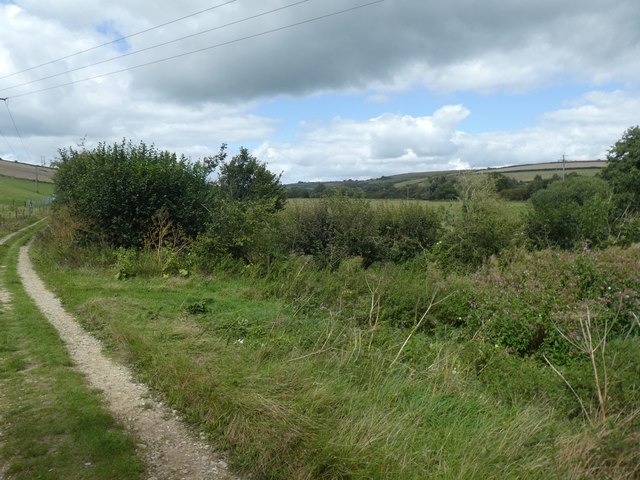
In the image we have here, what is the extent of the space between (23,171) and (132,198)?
97.3 m

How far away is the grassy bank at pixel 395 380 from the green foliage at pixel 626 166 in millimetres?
37105

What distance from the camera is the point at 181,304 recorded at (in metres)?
11.0

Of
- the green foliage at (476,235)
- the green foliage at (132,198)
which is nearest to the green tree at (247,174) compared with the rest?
the green foliage at (132,198)

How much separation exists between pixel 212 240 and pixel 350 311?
9.54m

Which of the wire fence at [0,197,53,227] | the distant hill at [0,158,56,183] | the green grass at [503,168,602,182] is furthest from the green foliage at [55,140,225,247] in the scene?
the distant hill at [0,158,56,183]

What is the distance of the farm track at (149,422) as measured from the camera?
4348 millimetres

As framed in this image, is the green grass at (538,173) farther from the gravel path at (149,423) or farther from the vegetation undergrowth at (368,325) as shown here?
the gravel path at (149,423)

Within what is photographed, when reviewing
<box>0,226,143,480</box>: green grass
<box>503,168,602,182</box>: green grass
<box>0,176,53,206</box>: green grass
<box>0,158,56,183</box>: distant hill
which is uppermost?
<box>0,158,56,183</box>: distant hill

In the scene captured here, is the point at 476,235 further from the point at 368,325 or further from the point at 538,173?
the point at 538,173

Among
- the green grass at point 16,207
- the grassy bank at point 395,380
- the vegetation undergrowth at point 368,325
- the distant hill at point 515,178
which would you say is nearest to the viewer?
the grassy bank at point 395,380

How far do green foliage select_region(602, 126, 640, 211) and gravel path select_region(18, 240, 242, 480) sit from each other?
143 feet

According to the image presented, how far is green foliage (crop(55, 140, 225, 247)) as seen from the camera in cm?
1933

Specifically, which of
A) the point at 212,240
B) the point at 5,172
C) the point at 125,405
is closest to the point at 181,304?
the point at 125,405

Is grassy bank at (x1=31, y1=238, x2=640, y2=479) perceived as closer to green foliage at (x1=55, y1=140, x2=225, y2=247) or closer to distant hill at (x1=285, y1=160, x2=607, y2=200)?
green foliage at (x1=55, y1=140, x2=225, y2=247)
